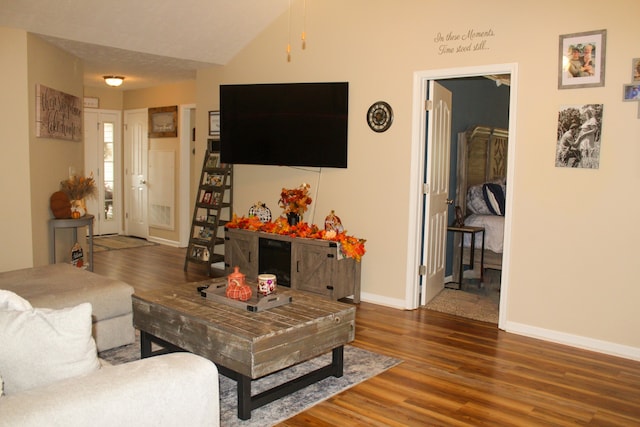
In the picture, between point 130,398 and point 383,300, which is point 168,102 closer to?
point 383,300

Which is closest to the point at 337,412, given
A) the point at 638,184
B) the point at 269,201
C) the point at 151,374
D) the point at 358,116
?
the point at 151,374

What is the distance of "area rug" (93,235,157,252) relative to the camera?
7825 millimetres

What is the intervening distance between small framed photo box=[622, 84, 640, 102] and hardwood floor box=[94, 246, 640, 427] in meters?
1.81

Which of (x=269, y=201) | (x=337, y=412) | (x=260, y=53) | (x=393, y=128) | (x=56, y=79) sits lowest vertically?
(x=337, y=412)

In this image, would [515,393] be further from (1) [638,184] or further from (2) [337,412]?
(1) [638,184]

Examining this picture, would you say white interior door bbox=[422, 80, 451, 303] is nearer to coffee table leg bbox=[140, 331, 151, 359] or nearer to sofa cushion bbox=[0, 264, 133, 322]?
coffee table leg bbox=[140, 331, 151, 359]

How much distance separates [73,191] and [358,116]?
3.01 metres

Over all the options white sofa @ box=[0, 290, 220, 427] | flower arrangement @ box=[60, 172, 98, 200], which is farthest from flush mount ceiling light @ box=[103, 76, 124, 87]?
white sofa @ box=[0, 290, 220, 427]

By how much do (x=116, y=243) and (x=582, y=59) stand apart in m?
6.71

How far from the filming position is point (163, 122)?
8180 mm

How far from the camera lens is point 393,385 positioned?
10.7 feet

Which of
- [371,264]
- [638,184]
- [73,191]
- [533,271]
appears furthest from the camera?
[73,191]

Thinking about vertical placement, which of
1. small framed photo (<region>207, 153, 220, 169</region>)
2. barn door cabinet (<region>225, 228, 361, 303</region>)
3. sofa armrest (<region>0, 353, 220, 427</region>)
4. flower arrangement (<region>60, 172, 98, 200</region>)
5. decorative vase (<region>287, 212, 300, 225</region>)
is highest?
small framed photo (<region>207, 153, 220, 169</region>)

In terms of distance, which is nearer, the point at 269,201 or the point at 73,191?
the point at 73,191
